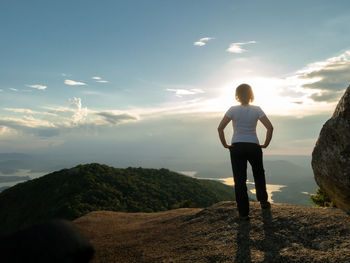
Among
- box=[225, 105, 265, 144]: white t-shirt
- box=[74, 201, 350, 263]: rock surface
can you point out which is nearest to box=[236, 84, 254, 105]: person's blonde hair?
box=[225, 105, 265, 144]: white t-shirt

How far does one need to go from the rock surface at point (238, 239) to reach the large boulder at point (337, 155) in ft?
1.89

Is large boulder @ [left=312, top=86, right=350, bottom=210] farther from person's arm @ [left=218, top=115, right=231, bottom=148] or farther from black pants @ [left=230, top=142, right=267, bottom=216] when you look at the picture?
person's arm @ [left=218, top=115, right=231, bottom=148]

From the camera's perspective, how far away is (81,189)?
102 ft

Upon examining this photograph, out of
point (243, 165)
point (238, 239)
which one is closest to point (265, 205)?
point (243, 165)

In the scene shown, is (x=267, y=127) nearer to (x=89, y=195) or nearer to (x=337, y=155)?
(x=337, y=155)

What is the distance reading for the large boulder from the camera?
6.56 m

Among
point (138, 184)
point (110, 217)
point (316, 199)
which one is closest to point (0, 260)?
point (110, 217)

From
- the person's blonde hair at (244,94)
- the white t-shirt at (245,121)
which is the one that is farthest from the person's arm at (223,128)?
the person's blonde hair at (244,94)

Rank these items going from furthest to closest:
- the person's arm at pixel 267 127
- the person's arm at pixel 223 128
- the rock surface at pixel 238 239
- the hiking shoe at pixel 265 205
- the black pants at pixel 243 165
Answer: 1. the hiking shoe at pixel 265 205
2. the person's arm at pixel 223 128
3. the person's arm at pixel 267 127
4. the black pants at pixel 243 165
5. the rock surface at pixel 238 239

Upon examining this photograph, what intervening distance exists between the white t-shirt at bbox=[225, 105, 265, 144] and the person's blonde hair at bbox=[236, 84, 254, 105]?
0.61ft

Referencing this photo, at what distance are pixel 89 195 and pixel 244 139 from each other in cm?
2667

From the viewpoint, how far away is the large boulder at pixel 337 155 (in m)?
6.56

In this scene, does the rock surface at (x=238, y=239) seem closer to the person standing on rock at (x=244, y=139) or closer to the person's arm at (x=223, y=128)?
the person standing on rock at (x=244, y=139)

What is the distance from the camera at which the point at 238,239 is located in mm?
5918
